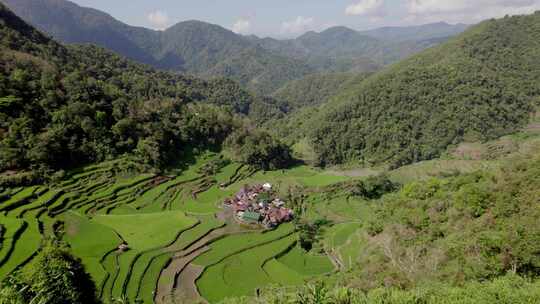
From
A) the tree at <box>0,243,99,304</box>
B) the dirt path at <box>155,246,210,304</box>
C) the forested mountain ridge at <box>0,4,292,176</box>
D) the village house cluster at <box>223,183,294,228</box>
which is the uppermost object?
the forested mountain ridge at <box>0,4,292,176</box>

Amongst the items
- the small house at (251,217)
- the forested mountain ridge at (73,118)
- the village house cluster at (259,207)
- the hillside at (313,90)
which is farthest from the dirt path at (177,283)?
the hillside at (313,90)

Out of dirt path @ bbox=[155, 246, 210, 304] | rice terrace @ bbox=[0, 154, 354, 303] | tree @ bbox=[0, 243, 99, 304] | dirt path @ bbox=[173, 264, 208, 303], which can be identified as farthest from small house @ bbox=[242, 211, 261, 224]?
tree @ bbox=[0, 243, 99, 304]

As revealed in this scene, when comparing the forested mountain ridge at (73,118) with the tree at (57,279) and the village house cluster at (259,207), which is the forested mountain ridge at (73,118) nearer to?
the village house cluster at (259,207)

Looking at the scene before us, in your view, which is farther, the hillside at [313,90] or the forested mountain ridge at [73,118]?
the hillside at [313,90]

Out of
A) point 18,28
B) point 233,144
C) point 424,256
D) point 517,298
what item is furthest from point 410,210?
point 18,28

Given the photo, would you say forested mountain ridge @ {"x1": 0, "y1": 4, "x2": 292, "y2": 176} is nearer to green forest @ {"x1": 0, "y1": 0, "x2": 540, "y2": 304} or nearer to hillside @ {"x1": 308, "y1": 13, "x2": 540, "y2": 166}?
green forest @ {"x1": 0, "y1": 0, "x2": 540, "y2": 304}

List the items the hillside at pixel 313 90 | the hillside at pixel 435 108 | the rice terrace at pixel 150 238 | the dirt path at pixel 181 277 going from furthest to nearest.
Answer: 1. the hillside at pixel 313 90
2. the hillside at pixel 435 108
3. the rice terrace at pixel 150 238
4. the dirt path at pixel 181 277
